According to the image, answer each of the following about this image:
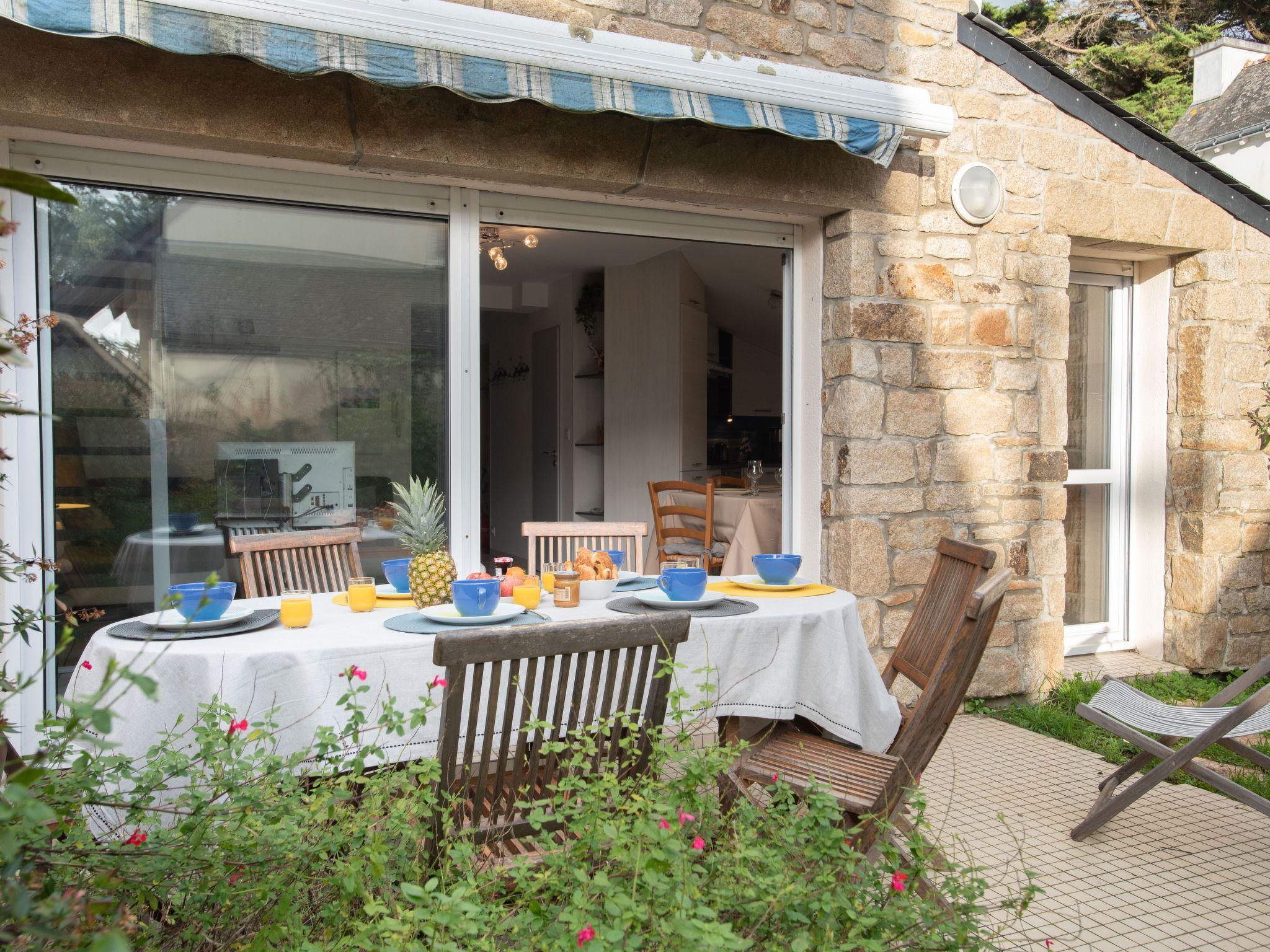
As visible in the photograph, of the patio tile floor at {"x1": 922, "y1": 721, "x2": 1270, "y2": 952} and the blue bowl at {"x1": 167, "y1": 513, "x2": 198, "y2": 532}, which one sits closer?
the patio tile floor at {"x1": 922, "y1": 721, "x2": 1270, "y2": 952}

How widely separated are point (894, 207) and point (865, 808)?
2745 millimetres

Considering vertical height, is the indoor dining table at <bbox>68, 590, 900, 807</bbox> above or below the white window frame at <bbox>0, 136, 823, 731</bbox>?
below

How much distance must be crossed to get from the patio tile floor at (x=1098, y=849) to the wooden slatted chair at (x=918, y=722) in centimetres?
29

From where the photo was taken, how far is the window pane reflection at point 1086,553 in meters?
5.18

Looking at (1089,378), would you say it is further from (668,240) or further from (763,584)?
(763,584)

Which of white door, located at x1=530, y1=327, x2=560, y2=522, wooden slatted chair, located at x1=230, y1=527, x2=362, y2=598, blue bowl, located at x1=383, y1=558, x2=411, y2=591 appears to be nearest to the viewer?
blue bowl, located at x1=383, y1=558, x2=411, y2=591

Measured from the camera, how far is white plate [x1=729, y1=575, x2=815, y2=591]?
2895 mm

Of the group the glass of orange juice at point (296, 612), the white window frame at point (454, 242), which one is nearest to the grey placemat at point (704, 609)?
the glass of orange juice at point (296, 612)

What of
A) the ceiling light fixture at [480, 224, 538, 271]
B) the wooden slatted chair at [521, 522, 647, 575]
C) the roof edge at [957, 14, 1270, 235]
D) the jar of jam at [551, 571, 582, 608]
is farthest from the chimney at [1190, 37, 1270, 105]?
the jar of jam at [551, 571, 582, 608]

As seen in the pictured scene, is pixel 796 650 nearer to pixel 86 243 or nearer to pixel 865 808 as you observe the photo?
pixel 865 808

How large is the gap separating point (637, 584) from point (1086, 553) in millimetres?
3238

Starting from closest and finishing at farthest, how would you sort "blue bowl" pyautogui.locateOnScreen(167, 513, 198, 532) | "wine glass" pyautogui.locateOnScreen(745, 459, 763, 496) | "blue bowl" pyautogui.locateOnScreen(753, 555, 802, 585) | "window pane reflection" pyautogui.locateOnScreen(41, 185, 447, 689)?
1. "blue bowl" pyautogui.locateOnScreen(753, 555, 802, 585)
2. "window pane reflection" pyautogui.locateOnScreen(41, 185, 447, 689)
3. "blue bowl" pyautogui.locateOnScreen(167, 513, 198, 532)
4. "wine glass" pyautogui.locateOnScreen(745, 459, 763, 496)

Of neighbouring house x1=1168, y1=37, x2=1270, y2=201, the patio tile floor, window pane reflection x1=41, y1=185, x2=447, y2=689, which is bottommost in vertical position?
the patio tile floor

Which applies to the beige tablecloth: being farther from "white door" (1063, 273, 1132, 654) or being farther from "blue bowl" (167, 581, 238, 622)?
"blue bowl" (167, 581, 238, 622)
